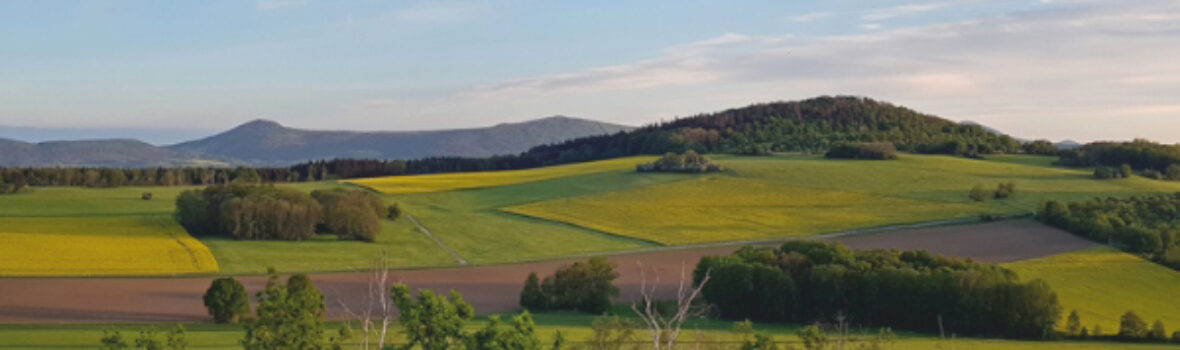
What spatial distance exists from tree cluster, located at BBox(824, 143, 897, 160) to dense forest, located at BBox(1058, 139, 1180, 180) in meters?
19.7

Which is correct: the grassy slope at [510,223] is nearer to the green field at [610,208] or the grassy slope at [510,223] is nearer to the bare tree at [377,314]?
the green field at [610,208]

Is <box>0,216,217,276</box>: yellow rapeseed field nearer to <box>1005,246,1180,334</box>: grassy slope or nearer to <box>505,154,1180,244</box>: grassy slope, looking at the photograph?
<box>505,154,1180,244</box>: grassy slope

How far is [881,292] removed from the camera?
49.0m

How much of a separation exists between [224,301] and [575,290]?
1648 cm

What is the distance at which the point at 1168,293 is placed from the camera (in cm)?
5556

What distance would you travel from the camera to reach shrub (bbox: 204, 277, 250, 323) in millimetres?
43125

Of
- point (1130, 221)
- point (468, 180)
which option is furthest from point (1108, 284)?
point (468, 180)

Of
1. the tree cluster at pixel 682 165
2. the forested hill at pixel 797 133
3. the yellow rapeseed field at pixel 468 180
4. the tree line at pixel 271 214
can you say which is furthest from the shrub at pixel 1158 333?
the forested hill at pixel 797 133

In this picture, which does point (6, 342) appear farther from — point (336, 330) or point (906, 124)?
point (906, 124)

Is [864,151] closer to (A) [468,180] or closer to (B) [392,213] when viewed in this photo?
(A) [468,180]

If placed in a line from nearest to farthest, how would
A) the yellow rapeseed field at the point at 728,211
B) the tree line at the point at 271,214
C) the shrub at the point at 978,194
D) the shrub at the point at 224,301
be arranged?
1. the shrub at the point at 224,301
2. the tree line at the point at 271,214
3. the yellow rapeseed field at the point at 728,211
4. the shrub at the point at 978,194

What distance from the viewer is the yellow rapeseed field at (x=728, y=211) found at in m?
79.8

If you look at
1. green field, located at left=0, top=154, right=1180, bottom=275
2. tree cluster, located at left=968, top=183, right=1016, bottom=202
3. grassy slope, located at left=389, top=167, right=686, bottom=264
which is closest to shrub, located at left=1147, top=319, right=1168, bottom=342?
green field, located at left=0, top=154, right=1180, bottom=275

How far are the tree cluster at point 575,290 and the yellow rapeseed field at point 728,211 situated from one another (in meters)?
23.8
